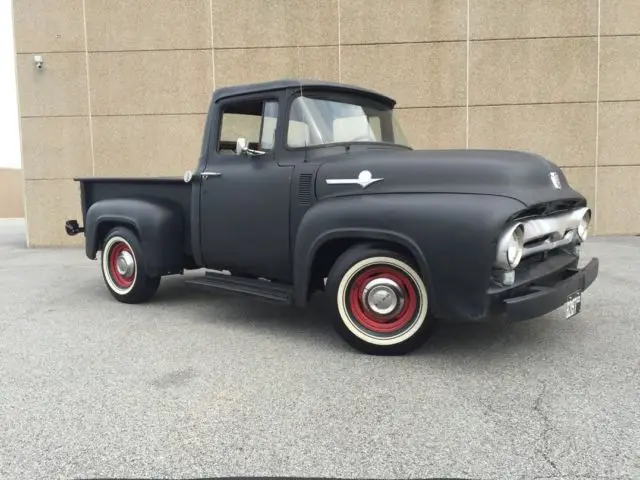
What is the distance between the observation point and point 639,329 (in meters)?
4.49

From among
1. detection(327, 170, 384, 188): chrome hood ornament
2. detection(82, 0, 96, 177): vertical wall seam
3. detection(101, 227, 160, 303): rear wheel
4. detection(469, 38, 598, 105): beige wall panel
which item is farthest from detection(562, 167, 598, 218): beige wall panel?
detection(82, 0, 96, 177): vertical wall seam

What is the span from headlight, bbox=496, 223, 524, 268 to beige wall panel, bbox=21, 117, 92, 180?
949cm

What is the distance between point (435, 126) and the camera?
1041 centimetres

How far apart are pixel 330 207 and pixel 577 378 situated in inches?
78.5

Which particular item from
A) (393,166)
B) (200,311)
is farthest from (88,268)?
(393,166)

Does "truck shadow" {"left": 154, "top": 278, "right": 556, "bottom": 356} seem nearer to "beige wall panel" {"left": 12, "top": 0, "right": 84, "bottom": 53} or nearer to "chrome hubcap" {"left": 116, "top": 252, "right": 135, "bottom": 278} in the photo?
"chrome hubcap" {"left": 116, "top": 252, "right": 135, "bottom": 278}

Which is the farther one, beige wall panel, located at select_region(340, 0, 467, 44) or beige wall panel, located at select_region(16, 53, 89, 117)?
beige wall panel, located at select_region(16, 53, 89, 117)

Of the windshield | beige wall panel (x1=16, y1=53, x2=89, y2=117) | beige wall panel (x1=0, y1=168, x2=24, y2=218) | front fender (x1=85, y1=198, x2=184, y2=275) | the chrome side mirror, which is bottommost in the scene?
beige wall panel (x1=0, y1=168, x2=24, y2=218)

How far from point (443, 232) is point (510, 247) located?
418mm

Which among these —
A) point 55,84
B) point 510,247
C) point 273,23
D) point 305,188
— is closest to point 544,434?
point 510,247

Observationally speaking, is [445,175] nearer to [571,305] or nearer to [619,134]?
[571,305]

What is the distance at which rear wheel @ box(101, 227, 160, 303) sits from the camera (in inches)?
219

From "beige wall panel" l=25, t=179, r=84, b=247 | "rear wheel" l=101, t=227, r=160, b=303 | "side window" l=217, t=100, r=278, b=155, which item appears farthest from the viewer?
"beige wall panel" l=25, t=179, r=84, b=247

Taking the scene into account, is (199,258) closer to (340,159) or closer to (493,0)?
(340,159)
